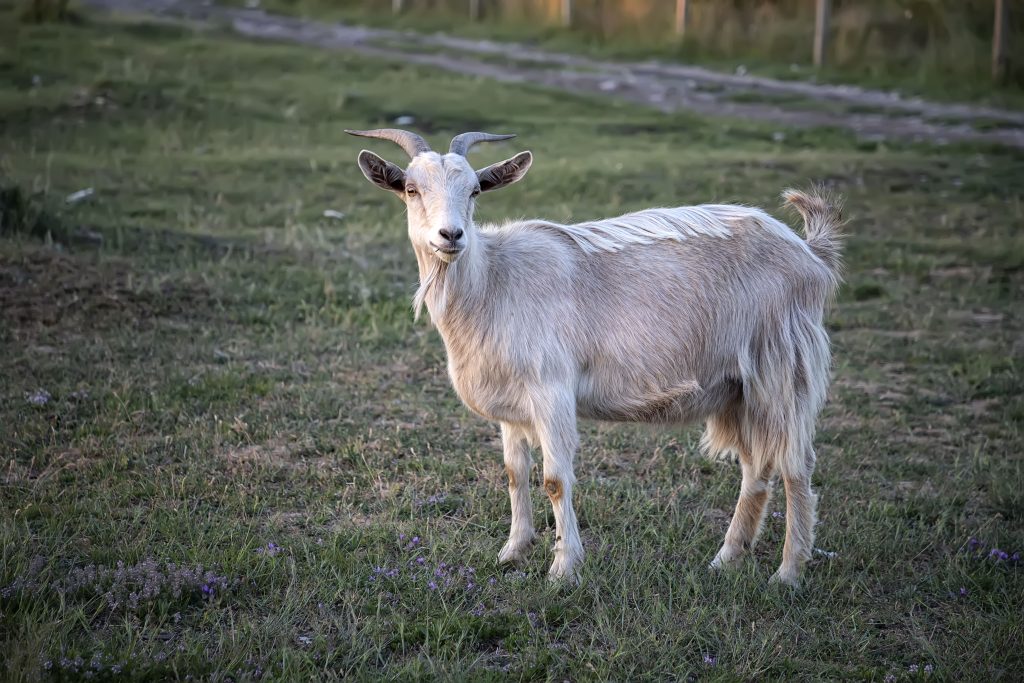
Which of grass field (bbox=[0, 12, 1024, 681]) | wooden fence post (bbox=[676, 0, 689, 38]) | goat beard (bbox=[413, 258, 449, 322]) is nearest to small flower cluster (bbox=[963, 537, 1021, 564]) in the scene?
grass field (bbox=[0, 12, 1024, 681])

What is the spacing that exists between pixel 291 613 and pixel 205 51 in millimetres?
15894

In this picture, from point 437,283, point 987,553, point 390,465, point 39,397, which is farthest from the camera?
point 39,397

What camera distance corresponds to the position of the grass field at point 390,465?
14.5 feet

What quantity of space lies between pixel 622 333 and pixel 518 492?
0.92 m

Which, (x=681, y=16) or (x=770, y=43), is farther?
(x=681, y=16)

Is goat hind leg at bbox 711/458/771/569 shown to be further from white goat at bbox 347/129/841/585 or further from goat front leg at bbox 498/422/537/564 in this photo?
Result: goat front leg at bbox 498/422/537/564

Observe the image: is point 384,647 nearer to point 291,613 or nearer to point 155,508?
point 291,613

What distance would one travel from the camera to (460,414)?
7047 mm

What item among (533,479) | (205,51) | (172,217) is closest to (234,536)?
(533,479)

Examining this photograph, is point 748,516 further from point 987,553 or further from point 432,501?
point 432,501

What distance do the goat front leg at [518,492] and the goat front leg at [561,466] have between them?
0.70 feet

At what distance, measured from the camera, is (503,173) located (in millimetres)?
5395

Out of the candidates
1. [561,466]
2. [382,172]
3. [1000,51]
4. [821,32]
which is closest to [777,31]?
[821,32]

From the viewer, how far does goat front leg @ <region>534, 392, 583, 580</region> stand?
16.5ft
